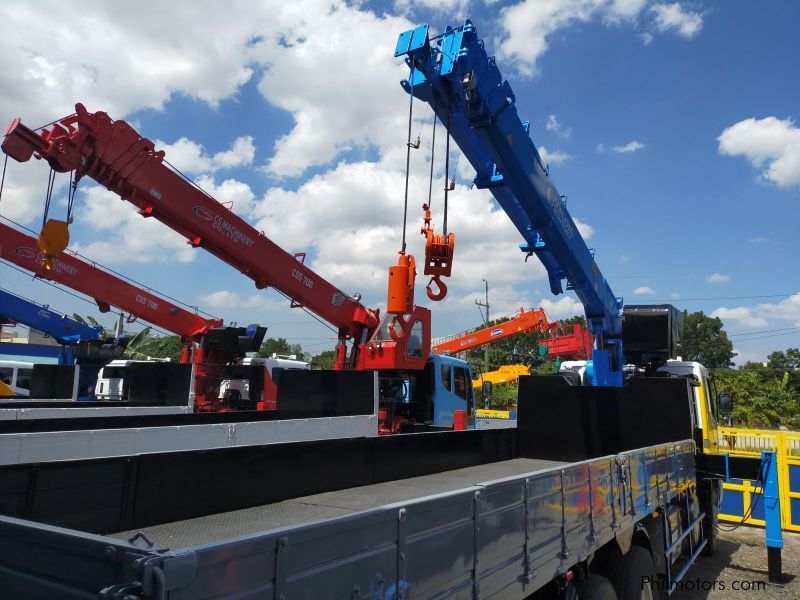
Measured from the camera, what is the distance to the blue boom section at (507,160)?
6691 mm

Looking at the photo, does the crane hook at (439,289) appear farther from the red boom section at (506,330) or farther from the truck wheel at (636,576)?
the red boom section at (506,330)

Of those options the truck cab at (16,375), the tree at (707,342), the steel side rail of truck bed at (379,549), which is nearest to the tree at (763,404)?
the steel side rail of truck bed at (379,549)

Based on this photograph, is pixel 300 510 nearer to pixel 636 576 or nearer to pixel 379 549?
pixel 379 549

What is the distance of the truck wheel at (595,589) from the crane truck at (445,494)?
0.01 metres

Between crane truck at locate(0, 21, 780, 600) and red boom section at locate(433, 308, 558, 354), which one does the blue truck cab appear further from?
red boom section at locate(433, 308, 558, 354)

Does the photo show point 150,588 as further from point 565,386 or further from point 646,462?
point 565,386

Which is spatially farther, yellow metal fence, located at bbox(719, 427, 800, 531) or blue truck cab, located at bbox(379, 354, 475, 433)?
blue truck cab, located at bbox(379, 354, 475, 433)

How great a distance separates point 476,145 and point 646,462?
454 cm

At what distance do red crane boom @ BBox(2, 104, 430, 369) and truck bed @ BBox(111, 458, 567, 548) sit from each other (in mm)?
2179

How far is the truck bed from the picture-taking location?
3.57 meters

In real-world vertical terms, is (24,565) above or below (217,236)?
below

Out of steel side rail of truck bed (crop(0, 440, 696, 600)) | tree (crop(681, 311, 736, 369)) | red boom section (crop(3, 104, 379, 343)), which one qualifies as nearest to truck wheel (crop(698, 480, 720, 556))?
steel side rail of truck bed (crop(0, 440, 696, 600))

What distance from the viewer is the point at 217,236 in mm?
10797

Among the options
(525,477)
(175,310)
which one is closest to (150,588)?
(525,477)
